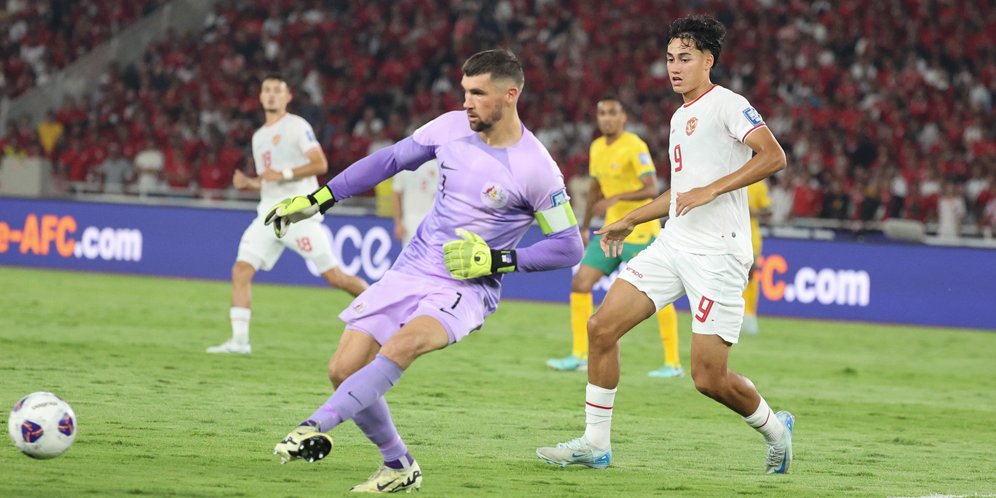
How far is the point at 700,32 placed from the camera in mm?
7379

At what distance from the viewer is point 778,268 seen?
61.8 ft

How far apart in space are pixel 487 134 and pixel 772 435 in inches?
89.1

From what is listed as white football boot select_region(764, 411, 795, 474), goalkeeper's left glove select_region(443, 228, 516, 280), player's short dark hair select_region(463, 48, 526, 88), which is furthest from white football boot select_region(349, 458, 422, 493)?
white football boot select_region(764, 411, 795, 474)

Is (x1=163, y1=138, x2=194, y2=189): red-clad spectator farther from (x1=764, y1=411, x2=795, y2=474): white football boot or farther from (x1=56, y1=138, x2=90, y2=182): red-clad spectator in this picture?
(x1=764, y1=411, x2=795, y2=474): white football boot

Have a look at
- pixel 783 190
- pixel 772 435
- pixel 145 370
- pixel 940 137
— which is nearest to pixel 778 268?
pixel 783 190

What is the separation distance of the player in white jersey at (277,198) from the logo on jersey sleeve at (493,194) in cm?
574

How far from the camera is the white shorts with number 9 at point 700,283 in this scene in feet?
23.8

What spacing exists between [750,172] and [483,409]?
331 cm

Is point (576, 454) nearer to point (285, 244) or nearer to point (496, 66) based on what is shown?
point (496, 66)

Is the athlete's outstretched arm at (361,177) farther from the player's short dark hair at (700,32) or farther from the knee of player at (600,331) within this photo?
the player's short dark hair at (700,32)

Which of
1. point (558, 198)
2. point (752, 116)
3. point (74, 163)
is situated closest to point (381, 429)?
point (558, 198)

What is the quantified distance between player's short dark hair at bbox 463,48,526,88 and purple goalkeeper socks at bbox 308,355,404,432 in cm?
145

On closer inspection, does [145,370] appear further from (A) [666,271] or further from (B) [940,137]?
(B) [940,137]

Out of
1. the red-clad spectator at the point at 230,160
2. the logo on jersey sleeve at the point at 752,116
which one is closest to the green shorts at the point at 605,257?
the logo on jersey sleeve at the point at 752,116
